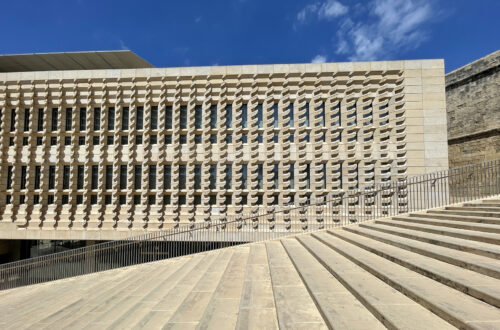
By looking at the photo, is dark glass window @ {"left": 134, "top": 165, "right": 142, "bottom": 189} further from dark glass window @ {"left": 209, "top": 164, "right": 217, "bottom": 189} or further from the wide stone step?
the wide stone step

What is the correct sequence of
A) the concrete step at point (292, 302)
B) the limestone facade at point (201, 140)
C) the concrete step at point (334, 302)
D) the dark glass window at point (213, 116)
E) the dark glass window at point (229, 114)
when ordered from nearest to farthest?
the concrete step at point (334, 302), the concrete step at point (292, 302), the limestone facade at point (201, 140), the dark glass window at point (213, 116), the dark glass window at point (229, 114)

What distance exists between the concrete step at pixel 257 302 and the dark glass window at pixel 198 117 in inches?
466

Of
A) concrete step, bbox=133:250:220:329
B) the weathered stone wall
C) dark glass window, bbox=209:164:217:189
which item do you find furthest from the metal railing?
concrete step, bbox=133:250:220:329

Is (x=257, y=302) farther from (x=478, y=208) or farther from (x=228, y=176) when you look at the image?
(x=228, y=176)

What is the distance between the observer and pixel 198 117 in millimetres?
16625

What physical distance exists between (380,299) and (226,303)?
2.32 meters

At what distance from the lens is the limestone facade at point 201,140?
15273 millimetres

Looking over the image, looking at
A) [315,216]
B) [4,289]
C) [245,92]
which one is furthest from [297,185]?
[4,289]

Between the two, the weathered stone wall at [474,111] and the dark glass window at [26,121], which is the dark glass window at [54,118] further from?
the weathered stone wall at [474,111]

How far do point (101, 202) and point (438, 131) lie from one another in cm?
2073

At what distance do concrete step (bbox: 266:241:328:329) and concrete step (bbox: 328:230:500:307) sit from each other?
5.84 ft

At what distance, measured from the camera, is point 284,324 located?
124 inches

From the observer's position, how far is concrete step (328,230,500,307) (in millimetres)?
2939

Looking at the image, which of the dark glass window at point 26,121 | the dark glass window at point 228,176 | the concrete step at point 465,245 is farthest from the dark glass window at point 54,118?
the concrete step at point 465,245
